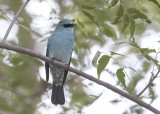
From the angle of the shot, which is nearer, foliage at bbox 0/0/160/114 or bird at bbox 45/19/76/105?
foliage at bbox 0/0/160/114

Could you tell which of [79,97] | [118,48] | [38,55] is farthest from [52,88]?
[38,55]

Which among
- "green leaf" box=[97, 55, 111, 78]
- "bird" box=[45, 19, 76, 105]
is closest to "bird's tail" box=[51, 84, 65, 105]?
"bird" box=[45, 19, 76, 105]

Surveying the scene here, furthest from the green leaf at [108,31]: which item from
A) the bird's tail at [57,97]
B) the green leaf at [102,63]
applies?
the bird's tail at [57,97]

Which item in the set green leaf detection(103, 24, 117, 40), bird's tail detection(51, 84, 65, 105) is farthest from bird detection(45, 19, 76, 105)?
green leaf detection(103, 24, 117, 40)

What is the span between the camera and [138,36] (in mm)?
5512

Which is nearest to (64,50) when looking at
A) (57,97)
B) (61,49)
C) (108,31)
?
(61,49)

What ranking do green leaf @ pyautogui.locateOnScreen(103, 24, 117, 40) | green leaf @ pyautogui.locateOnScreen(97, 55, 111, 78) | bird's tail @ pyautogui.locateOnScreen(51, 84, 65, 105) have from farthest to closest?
bird's tail @ pyautogui.locateOnScreen(51, 84, 65, 105) < green leaf @ pyautogui.locateOnScreen(103, 24, 117, 40) < green leaf @ pyautogui.locateOnScreen(97, 55, 111, 78)

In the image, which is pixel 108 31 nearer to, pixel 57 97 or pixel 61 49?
pixel 61 49

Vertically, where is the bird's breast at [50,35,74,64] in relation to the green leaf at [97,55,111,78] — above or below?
below

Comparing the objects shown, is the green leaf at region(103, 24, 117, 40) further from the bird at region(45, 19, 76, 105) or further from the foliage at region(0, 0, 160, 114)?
the bird at region(45, 19, 76, 105)

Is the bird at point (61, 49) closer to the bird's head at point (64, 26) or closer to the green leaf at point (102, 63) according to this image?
the bird's head at point (64, 26)

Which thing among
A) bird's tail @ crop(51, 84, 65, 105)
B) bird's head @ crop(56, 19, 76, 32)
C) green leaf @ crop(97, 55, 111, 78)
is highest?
green leaf @ crop(97, 55, 111, 78)

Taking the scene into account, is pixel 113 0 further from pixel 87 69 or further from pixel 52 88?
pixel 52 88

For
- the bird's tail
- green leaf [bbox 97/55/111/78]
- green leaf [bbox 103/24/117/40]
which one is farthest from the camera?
the bird's tail
